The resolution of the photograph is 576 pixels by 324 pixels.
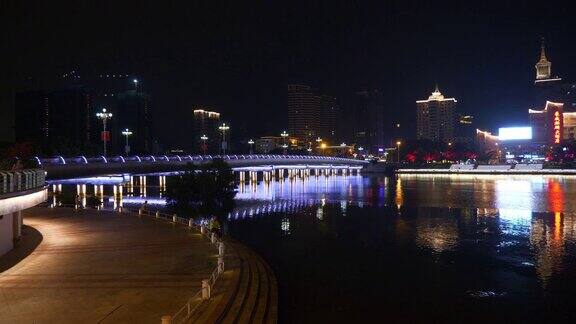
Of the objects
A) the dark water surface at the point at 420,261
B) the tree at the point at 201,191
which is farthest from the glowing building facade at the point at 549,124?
the tree at the point at 201,191

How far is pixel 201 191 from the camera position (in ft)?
184

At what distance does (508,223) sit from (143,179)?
78.0 metres

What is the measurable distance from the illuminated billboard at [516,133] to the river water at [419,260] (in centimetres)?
14932

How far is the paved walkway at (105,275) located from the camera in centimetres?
1448

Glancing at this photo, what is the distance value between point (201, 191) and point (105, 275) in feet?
123

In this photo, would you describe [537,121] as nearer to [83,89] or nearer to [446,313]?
[83,89]

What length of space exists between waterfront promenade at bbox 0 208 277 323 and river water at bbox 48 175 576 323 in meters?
2.44

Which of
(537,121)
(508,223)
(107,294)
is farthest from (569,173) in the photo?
(107,294)

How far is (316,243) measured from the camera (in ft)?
114

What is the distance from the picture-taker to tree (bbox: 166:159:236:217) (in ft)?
177

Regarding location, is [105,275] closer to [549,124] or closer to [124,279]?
[124,279]

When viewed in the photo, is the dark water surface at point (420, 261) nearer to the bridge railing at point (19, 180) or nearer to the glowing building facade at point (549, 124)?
the bridge railing at point (19, 180)

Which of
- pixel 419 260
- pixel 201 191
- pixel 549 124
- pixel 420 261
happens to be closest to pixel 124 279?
pixel 420 261

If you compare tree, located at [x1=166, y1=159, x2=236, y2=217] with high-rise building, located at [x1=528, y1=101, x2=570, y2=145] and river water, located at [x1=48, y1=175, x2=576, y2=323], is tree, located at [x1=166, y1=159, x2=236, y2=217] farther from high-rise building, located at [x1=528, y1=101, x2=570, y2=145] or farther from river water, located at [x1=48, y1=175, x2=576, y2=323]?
high-rise building, located at [x1=528, y1=101, x2=570, y2=145]
